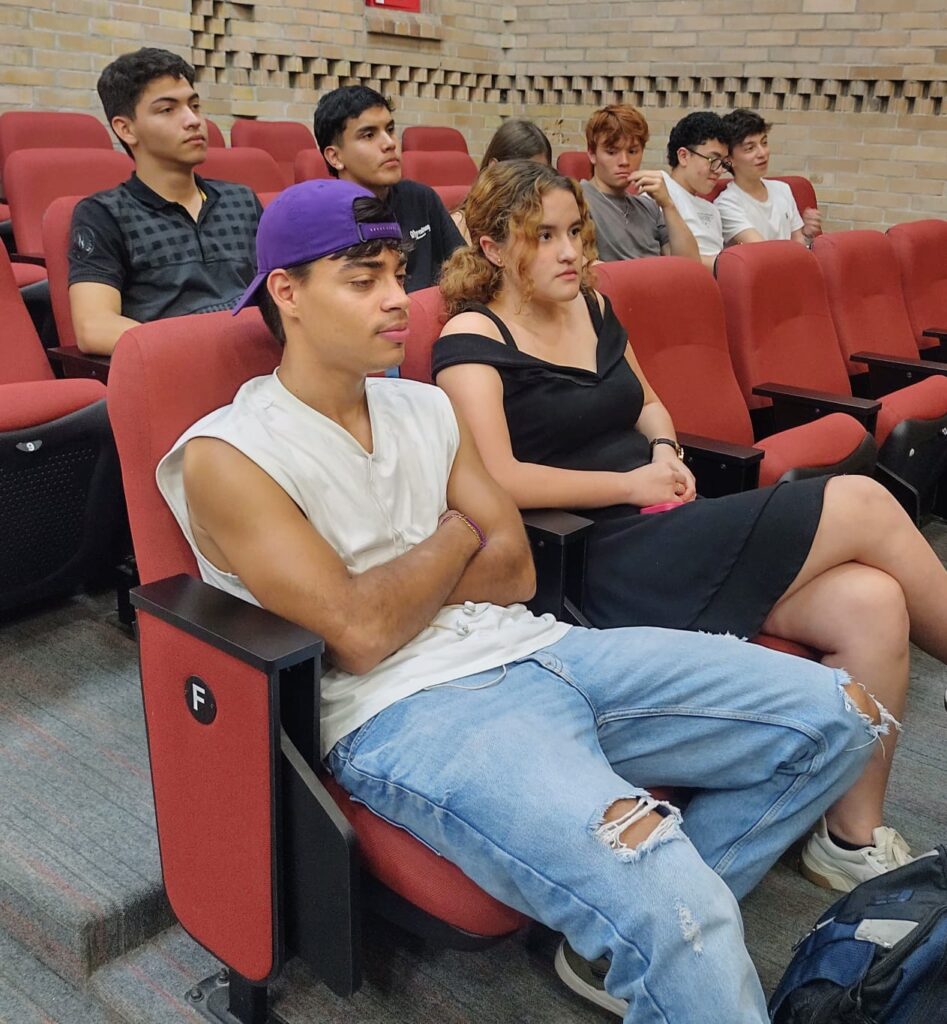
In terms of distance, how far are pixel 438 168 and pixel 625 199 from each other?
1644 mm

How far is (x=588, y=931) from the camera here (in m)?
1.05

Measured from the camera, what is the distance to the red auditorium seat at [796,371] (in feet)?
8.18

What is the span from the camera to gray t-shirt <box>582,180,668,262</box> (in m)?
3.13

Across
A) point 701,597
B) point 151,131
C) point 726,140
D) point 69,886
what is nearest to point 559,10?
point 726,140

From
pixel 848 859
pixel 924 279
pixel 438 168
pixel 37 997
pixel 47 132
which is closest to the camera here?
pixel 37 997

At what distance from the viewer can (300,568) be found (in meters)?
1.16

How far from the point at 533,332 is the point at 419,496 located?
1.74ft

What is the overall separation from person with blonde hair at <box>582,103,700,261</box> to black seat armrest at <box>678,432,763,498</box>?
4.17ft

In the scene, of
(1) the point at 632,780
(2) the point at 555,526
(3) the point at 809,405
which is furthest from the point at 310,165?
(1) the point at 632,780

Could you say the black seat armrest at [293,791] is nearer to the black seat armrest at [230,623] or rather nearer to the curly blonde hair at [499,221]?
the black seat armrest at [230,623]

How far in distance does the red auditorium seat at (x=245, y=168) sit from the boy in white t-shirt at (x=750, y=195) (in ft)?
5.27

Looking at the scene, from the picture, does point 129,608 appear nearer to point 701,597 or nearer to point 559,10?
point 701,597

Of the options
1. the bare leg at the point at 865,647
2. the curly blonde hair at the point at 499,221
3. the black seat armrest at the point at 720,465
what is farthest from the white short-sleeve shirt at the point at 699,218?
the bare leg at the point at 865,647

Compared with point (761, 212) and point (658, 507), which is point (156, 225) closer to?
point (658, 507)
